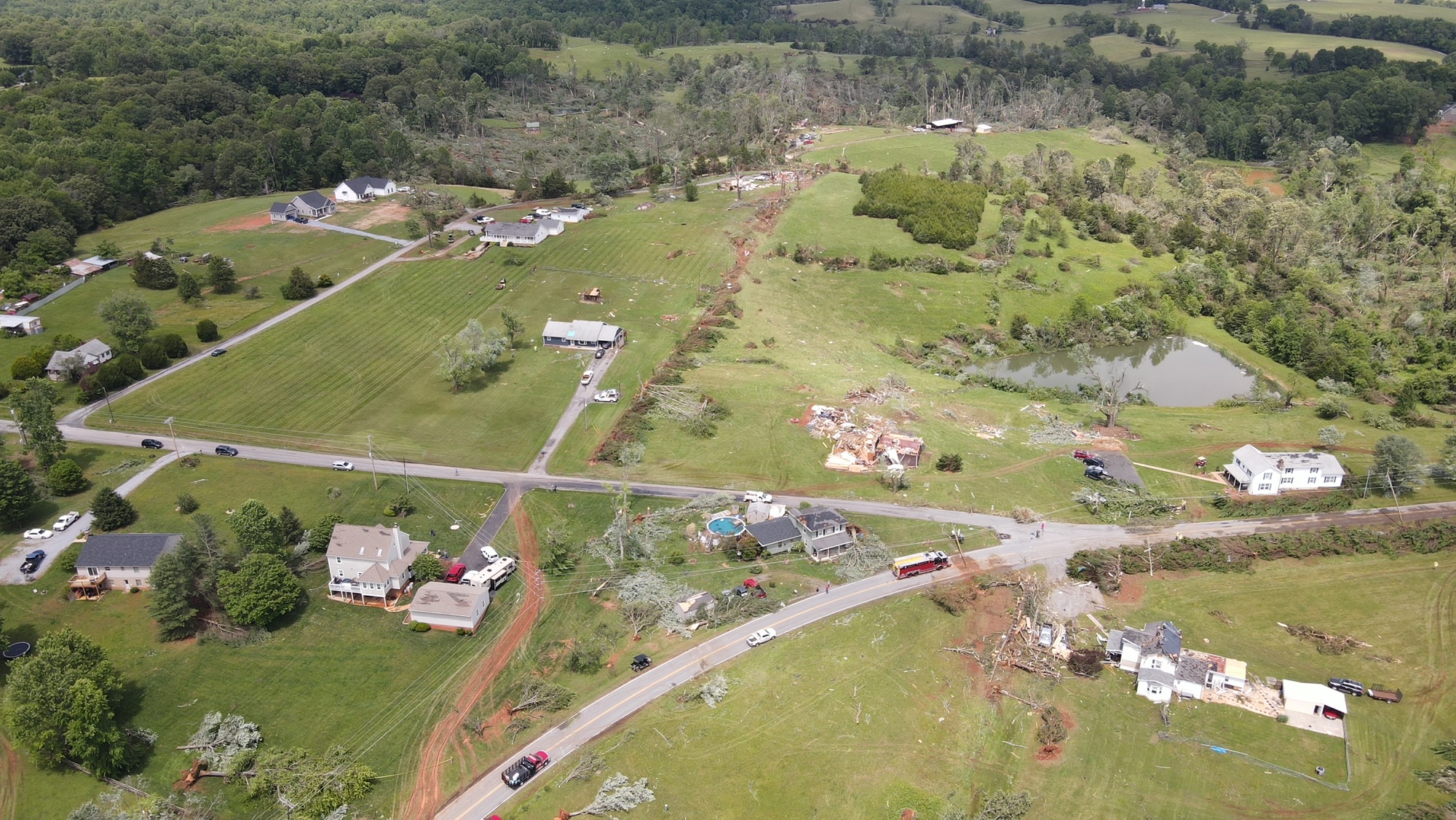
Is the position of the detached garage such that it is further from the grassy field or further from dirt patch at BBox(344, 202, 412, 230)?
dirt patch at BBox(344, 202, 412, 230)

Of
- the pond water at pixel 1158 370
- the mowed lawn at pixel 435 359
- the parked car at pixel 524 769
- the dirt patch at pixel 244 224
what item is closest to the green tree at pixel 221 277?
the mowed lawn at pixel 435 359

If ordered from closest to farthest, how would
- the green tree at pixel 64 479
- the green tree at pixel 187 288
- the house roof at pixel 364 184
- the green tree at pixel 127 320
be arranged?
the green tree at pixel 64 479, the green tree at pixel 127 320, the green tree at pixel 187 288, the house roof at pixel 364 184

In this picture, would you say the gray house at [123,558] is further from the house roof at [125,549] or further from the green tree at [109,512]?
the green tree at [109,512]

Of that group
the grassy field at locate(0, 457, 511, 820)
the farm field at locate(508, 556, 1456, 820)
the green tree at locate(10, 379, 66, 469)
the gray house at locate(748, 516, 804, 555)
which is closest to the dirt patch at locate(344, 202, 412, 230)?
the green tree at locate(10, 379, 66, 469)

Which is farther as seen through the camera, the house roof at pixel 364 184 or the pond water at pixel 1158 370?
the house roof at pixel 364 184

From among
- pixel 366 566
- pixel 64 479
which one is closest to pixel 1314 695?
pixel 366 566

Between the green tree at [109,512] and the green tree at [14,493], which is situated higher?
the green tree at [14,493]

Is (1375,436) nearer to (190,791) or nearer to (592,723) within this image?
(592,723)
